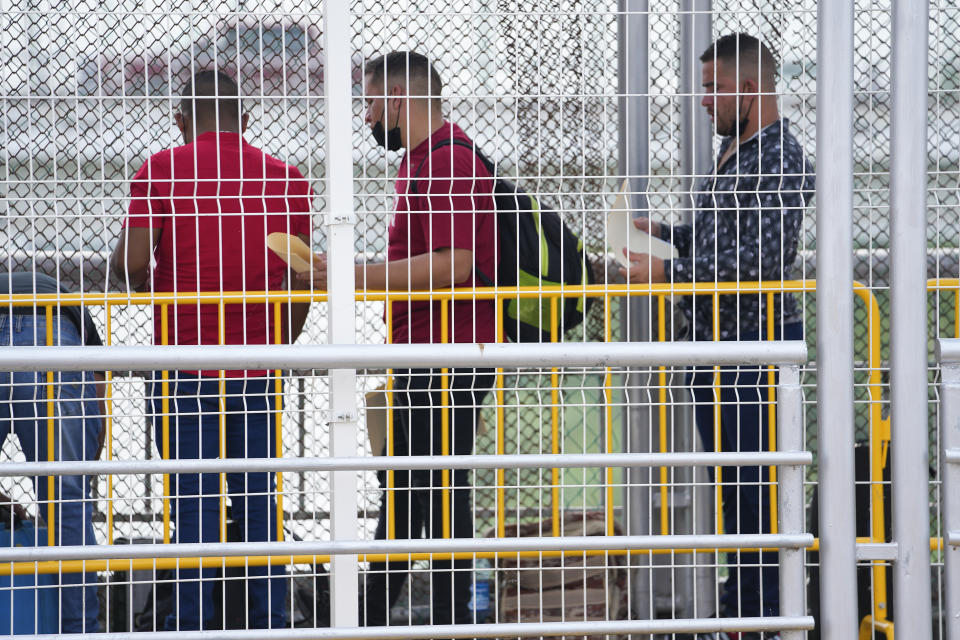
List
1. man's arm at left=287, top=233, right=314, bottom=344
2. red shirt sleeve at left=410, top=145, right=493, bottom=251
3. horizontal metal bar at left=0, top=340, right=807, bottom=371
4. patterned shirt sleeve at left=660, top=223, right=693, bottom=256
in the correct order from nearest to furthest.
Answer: horizontal metal bar at left=0, top=340, right=807, bottom=371, red shirt sleeve at left=410, top=145, right=493, bottom=251, man's arm at left=287, top=233, right=314, bottom=344, patterned shirt sleeve at left=660, top=223, right=693, bottom=256

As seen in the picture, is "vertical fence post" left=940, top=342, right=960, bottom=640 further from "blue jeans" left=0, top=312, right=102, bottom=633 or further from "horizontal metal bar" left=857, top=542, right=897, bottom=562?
"blue jeans" left=0, top=312, right=102, bottom=633

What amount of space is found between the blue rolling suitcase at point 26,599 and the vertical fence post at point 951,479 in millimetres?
2417

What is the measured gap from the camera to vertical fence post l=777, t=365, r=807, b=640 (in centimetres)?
291

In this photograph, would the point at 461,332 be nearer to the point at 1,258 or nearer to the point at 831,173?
the point at 831,173

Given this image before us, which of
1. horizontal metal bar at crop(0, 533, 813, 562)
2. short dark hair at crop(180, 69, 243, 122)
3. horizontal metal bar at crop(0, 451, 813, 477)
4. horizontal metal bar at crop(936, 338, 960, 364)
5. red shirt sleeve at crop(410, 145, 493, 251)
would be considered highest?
short dark hair at crop(180, 69, 243, 122)

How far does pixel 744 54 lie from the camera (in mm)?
3895

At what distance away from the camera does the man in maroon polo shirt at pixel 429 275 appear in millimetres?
3598

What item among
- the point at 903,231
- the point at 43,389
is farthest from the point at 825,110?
the point at 43,389

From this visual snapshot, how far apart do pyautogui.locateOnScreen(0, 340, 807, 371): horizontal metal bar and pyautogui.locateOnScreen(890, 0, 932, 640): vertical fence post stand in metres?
0.29

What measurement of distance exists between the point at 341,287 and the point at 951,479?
1617 millimetres

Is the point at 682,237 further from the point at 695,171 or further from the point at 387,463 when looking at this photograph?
the point at 387,463

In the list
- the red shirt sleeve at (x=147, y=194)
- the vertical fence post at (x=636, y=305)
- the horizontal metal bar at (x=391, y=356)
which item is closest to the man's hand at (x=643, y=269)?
the vertical fence post at (x=636, y=305)

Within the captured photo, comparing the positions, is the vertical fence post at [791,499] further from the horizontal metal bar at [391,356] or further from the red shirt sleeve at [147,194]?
the red shirt sleeve at [147,194]

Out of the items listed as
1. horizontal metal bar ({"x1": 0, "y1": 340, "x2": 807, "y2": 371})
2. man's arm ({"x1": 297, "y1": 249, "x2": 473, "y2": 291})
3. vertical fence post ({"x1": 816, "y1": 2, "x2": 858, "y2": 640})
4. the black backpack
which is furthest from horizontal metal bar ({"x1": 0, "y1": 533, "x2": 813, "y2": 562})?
the black backpack
